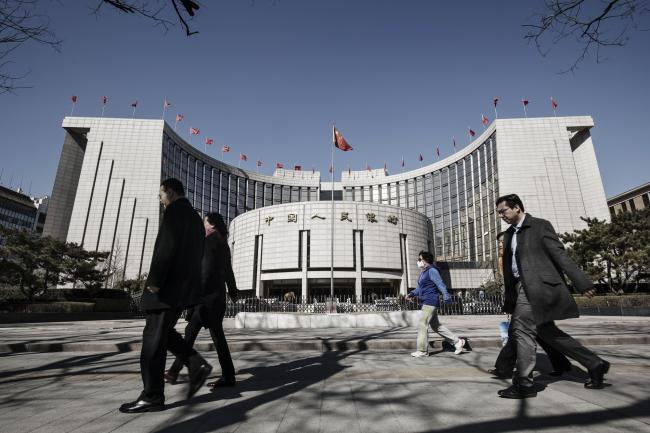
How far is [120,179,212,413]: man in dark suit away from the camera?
2918mm

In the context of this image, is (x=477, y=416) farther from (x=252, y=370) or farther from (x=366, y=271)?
(x=366, y=271)

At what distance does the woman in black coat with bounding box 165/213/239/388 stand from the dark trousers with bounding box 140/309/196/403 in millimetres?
664

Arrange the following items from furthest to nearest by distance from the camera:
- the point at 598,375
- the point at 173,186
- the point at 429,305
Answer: the point at 429,305 → the point at 173,186 → the point at 598,375

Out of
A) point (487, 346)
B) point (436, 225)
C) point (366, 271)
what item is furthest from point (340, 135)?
point (436, 225)

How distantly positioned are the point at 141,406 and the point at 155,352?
0.40 m

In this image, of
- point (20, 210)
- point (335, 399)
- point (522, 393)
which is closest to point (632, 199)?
point (522, 393)

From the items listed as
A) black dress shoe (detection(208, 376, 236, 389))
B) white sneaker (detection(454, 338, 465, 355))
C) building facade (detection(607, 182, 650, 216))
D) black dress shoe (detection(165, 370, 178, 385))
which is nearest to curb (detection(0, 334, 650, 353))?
white sneaker (detection(454, 338, 465, 355))

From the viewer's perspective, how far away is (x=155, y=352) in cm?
297

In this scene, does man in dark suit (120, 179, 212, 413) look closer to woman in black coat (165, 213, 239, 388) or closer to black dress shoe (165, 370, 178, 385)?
woman in black coat (165, 213, 239, 388)

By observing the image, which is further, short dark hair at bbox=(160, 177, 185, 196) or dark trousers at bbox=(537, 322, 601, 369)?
short dark hair at bbox=(160, 177, 185, 196)

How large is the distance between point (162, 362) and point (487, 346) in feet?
20.7

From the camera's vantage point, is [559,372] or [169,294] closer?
[169,294]

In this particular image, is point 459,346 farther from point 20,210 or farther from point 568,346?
point 20,210

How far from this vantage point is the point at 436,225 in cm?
7694
